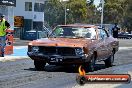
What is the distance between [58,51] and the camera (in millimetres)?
12547

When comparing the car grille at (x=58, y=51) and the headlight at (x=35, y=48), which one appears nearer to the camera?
the car grille at (x=58, y=51)

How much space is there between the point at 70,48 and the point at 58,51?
15.8 inches


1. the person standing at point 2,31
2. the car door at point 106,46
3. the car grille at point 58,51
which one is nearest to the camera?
the car grille at point 58,51

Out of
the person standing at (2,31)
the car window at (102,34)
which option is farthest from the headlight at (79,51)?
the person standing at (2,31)

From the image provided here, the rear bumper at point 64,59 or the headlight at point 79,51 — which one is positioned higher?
the headlight at point 79,51

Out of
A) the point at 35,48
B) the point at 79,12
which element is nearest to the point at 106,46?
the point at 35,48

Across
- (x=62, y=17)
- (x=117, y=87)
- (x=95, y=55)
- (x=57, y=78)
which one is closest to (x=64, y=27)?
(x=95, y=55)

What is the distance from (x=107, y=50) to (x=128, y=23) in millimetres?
89189

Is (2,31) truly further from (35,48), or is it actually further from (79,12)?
(79,12)

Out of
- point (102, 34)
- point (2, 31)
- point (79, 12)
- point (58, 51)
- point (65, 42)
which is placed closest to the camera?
point (58, 51)

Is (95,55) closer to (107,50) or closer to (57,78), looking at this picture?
(107,50)

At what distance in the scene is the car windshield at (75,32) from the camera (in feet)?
44.9

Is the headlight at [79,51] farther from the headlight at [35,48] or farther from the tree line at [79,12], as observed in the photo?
the tree line at [79,12]

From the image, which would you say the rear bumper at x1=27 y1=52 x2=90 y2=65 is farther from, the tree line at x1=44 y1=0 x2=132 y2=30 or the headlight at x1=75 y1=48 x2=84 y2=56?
the tree line at x1=44 y1=0 x2=132 y2=30
